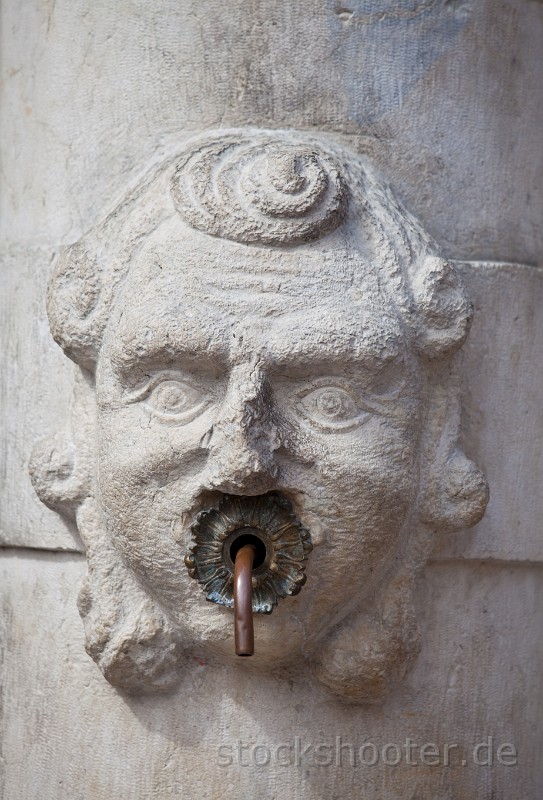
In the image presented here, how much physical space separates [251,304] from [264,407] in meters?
0.17

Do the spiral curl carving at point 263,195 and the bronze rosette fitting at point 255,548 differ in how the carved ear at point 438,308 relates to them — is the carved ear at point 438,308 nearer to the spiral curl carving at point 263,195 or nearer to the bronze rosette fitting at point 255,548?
the spiral curl carving at point 263,195

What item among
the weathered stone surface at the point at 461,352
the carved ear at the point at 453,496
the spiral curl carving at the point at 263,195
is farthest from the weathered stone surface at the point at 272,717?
the spiral curl carving at the point at 263,195

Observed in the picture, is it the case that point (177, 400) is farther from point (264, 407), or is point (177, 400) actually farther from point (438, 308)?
point (438, 308)

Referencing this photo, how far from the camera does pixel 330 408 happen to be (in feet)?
5.98

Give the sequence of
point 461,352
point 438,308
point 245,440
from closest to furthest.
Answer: point 245,440, point 438,308, point 461,352

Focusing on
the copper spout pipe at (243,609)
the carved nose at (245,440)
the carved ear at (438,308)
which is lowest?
the copper spout pipe at (243,609)

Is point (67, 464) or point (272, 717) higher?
point (67, 464)

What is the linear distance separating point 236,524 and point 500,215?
784 millimetres

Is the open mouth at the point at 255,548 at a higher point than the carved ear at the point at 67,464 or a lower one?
lower

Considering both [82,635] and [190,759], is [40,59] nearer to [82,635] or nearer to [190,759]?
[82,635]

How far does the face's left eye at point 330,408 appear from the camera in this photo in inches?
71.9

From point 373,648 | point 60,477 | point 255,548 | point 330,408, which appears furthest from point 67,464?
point 373,648

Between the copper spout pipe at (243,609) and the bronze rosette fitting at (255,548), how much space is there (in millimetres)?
40

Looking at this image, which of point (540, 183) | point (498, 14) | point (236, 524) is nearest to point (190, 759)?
point (236, 524)
